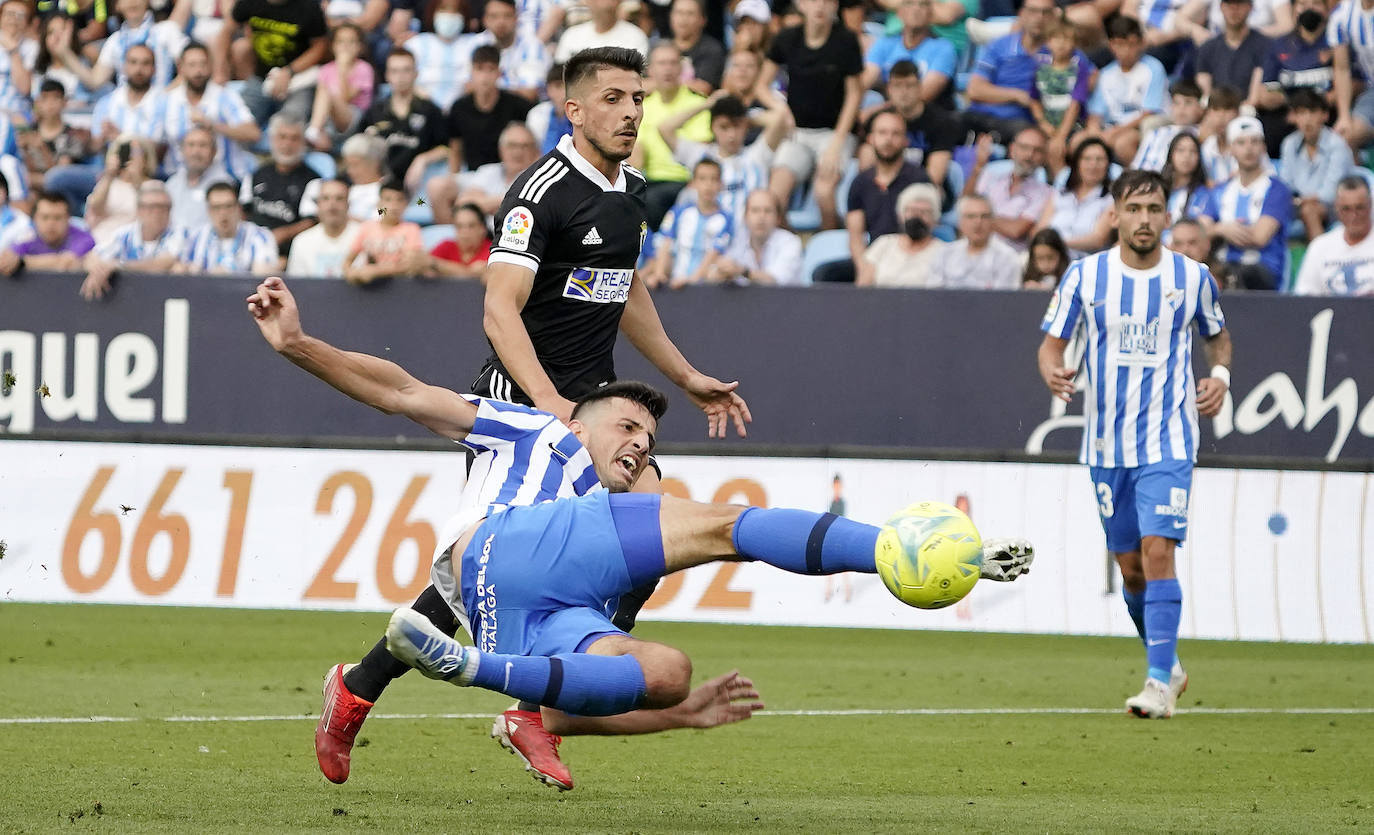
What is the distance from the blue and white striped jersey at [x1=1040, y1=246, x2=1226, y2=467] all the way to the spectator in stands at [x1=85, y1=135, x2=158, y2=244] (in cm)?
889

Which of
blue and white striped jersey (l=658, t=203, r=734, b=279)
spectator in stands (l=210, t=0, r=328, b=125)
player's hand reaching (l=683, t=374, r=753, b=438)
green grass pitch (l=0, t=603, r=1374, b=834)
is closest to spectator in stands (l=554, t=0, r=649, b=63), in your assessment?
blue and white striped jersey (l=658, t=203, r=734, b=279)

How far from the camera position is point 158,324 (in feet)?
44.8

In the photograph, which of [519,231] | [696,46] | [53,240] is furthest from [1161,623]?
[53,240]

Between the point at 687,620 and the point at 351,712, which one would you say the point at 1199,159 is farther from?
the point at 351,712

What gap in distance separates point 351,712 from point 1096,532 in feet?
21.8

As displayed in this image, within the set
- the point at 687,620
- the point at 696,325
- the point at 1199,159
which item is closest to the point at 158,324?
the point at 696,325

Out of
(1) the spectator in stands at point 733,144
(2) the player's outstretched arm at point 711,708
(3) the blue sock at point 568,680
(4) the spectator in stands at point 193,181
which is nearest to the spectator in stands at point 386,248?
(4) the spectator in stands at point 193,181

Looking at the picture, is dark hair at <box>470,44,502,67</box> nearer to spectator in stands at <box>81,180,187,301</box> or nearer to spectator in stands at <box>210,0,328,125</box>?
spectator in stands at <box>210,0,328,125</box>

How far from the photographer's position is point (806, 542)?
496cm

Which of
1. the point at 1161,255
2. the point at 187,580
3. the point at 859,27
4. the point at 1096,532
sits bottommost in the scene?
the point at 187,580

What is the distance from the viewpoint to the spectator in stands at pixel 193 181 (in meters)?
15.2

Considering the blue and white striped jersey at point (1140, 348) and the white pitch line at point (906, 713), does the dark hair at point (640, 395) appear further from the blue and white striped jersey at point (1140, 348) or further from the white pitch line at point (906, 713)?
the blue and white striped jersey at point (1140, 348)

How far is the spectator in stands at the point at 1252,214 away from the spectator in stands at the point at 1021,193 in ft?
4.19

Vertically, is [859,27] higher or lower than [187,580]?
higher
